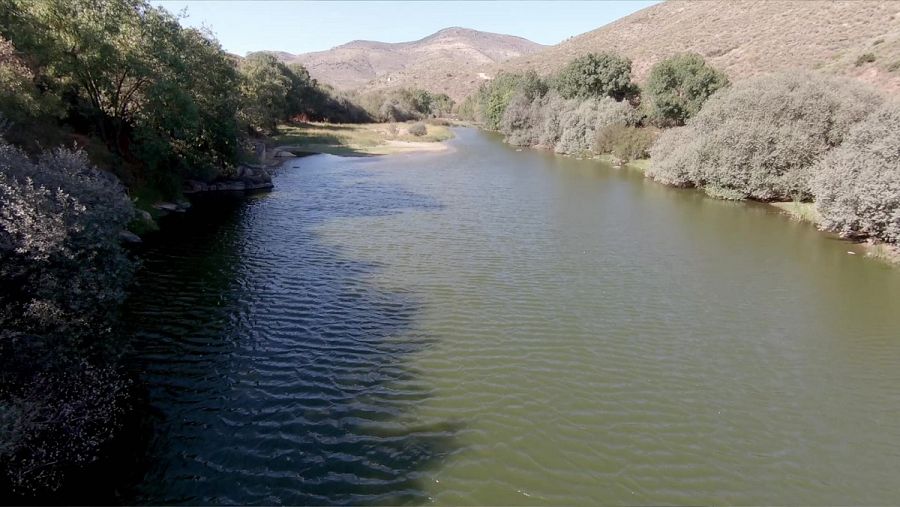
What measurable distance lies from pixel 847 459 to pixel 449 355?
9.10 meters

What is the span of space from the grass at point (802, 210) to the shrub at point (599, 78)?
44188 mm

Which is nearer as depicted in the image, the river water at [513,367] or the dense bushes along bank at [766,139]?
the river water at [513,367]

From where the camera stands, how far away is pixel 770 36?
80062 millimetres

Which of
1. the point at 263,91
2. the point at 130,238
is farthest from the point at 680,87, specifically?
the point at 130,238

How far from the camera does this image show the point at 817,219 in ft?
101

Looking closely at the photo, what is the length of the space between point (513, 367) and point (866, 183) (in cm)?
2223

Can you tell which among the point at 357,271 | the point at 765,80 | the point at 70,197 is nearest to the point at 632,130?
the point at 765,80

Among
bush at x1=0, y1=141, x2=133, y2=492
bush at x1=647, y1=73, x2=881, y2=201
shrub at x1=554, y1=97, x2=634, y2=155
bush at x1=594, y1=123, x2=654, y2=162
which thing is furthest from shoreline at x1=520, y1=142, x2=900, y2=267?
bush at x1=0, y1=141, x2=133, y2=492

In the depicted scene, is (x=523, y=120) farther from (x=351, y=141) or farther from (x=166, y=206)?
(x=166, y=206)

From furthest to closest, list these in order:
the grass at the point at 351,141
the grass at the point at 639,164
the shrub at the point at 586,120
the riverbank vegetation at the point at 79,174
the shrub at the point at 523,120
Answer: the shrub at the point at 523,120, the grass at the point at 351,141, the shrub at the point at 586,120, the grass at the point at 639,164, the riverbank vegetation at the point at 79,174

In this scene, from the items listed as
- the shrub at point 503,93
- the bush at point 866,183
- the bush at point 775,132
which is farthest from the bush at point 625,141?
the bush at point 866,183

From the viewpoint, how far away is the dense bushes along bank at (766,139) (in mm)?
25859

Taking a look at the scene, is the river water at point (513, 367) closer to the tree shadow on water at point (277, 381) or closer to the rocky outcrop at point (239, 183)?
the tree shadow on water at point (277, 381)

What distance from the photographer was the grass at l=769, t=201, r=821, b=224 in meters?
31.4
